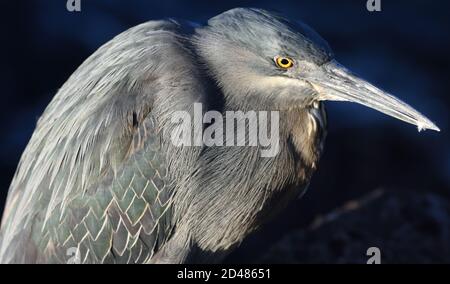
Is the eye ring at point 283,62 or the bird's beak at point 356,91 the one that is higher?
the eye ring at point 283,62

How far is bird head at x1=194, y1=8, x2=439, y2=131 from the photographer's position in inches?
165

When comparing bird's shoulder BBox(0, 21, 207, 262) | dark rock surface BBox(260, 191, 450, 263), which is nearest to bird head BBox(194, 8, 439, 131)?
bird's shoulder BBox(0, 21, 207, 262)

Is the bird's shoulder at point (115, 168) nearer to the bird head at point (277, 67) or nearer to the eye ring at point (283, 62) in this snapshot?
the bird head at point (277, 67)

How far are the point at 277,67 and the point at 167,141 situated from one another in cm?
56

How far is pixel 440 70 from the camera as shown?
316 inches

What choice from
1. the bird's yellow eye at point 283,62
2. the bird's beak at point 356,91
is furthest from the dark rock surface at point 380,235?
the bird's yellow eye at point 283,62

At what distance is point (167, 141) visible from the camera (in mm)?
4211

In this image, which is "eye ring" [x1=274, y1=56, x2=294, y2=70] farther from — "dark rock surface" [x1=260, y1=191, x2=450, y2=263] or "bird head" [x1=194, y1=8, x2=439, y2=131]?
"dark rock surface" [x1=260, y1=191, x2=450, y2=263]

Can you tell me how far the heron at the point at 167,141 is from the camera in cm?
421

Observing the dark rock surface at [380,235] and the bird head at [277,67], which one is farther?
the dark rock surface at [380,235]

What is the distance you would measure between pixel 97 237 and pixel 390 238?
5.88 feet

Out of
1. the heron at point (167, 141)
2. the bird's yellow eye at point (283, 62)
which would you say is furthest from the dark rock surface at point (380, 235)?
the bird's yellow eye at point (283, 62)
